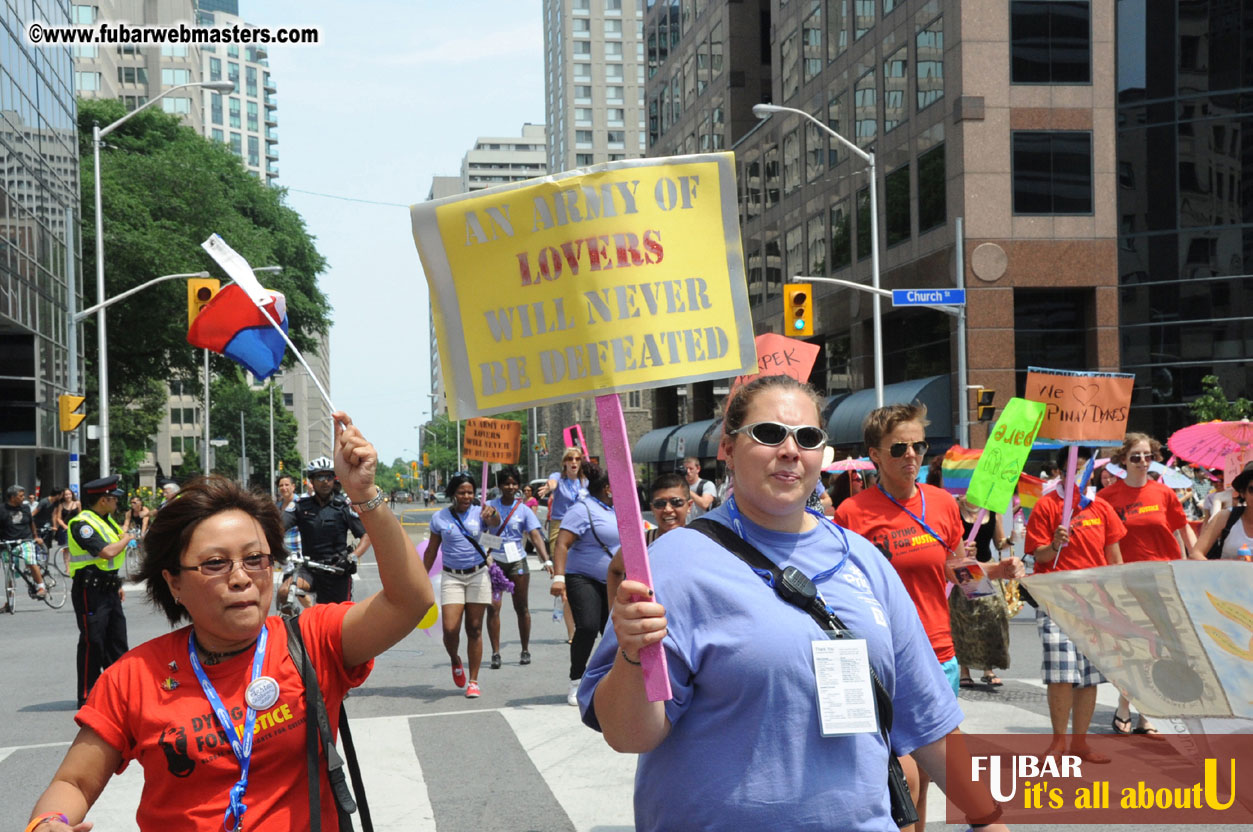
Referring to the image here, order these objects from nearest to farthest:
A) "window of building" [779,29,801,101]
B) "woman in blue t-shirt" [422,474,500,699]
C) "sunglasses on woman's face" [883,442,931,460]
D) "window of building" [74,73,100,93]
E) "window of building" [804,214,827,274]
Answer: "sunglasses on woman's face" [883,442,931,460], "woman in blue t-shirt" [422,474,500,699], "window of building" [804,214,827,274], "window of building" [779,29,801,101], "window of building" [74,73,100,93]

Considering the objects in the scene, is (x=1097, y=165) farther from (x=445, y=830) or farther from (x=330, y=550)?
(x=445, y=830)

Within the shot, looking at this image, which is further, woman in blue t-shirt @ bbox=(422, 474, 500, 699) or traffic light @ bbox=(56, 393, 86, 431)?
traffic light @ bbox=(56, 393, 86, 431)

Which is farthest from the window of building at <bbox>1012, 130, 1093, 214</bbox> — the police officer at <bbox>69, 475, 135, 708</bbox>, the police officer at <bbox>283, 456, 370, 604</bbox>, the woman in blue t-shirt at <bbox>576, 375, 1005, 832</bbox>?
the woman in blue t-shirt at <bbox>576, 375, 1005, 832</bbox>

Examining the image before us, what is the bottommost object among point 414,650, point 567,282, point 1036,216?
point 414,650

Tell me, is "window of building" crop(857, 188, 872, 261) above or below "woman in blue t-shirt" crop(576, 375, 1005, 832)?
above

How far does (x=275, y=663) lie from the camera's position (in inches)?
125

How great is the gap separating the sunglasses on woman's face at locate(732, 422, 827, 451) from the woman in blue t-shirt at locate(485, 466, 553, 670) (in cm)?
916

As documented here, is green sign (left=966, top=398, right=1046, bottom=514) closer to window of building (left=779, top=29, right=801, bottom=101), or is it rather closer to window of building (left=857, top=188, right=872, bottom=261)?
window of building (left=857, top=188, right=872, bottom=261)

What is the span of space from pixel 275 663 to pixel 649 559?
3.07ft

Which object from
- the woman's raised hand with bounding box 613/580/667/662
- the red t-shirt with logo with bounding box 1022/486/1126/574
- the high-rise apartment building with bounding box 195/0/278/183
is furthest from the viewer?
the high-rise apartment building with bounding box 195/0/278/183

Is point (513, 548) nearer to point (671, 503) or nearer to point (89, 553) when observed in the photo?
point (89, 553)

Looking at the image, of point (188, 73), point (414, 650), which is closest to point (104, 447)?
point (414, 650)

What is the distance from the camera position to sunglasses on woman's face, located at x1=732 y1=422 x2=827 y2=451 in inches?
121

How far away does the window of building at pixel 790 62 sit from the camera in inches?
1871
